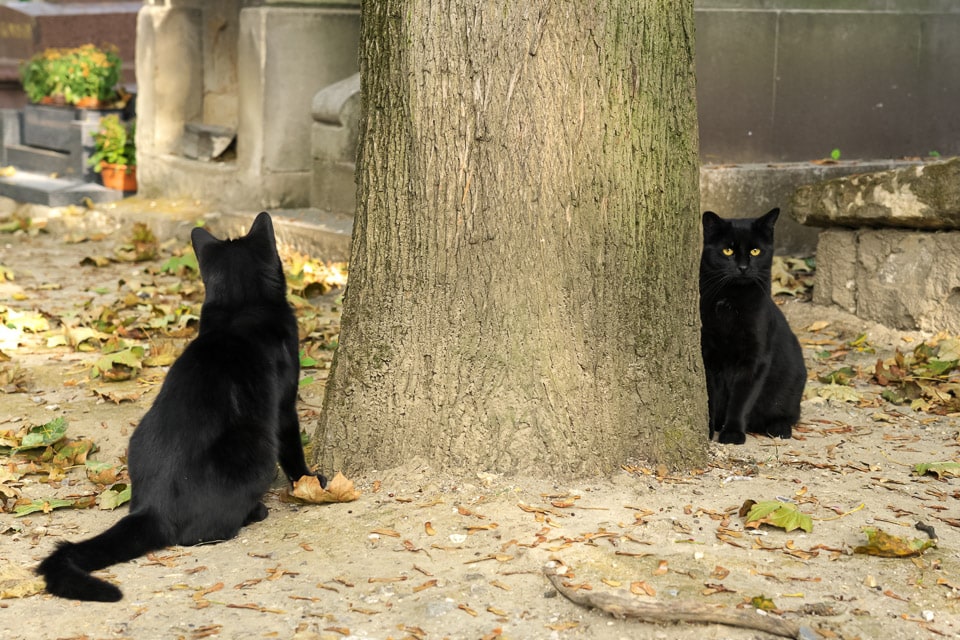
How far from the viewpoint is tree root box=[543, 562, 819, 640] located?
9.80 feet

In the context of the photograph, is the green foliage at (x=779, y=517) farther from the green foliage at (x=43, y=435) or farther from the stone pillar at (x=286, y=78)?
the stone pillar at (x=286, y=78)

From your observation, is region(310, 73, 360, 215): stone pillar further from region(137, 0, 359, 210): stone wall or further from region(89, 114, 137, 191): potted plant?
region(89, 114, 137, 191): potted plant

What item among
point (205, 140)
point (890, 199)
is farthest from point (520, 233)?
point (205, 140)

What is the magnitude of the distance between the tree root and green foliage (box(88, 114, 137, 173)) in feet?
29.5

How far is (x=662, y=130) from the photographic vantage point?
3.97 m

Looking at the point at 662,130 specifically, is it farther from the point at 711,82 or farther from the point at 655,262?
the point at 711,82

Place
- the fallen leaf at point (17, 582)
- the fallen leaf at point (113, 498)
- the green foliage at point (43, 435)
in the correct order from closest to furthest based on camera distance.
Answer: the fallen leaf at point (17, 582)
the fallen leaf at point (113, 498)
the green foliage at point (43, 435)

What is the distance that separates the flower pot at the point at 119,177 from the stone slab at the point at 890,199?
267 inches

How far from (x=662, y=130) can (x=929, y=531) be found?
5.36ft

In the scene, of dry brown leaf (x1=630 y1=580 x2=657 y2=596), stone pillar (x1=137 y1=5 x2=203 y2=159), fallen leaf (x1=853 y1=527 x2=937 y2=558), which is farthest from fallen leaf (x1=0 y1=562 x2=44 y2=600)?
stone pillar (x1=137 y1=5 x2=203 y2=159)

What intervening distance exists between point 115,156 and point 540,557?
28.6 feet

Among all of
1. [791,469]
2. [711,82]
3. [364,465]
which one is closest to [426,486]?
[364,465]

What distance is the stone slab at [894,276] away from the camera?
622cm

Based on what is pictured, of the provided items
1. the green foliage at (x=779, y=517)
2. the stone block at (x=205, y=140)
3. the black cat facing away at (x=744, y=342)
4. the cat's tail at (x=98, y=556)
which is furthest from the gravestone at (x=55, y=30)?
the green foliage at (x=779, y=517)
